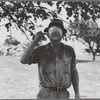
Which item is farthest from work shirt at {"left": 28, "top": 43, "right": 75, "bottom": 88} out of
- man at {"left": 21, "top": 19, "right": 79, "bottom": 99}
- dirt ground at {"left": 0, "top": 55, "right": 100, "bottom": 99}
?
dirt ground at {"left": 0, "top": 55, "right": 100, "bottom": 99}

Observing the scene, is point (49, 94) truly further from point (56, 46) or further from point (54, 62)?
point (56, 46)

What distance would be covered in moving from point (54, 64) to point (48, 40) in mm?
1113

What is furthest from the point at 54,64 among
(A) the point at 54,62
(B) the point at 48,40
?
(B) the point at 48,40

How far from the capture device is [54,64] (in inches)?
60.9

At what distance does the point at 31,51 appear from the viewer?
1.50m

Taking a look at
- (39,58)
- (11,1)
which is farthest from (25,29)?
(39,58)

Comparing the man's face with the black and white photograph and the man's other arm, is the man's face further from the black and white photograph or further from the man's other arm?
the man's other arm

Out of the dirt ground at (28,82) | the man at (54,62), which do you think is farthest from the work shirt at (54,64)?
the dirt ground at (28,82)

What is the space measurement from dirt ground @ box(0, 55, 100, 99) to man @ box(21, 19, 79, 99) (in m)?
2.97

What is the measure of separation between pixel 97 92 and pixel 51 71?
4.21 meters

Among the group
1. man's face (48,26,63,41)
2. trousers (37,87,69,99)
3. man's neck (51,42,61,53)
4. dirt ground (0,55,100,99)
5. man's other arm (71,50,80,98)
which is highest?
man's face (48,26,63,41)

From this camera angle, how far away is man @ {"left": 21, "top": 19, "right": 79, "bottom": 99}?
4.99 ft

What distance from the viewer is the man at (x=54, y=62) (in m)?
1.52

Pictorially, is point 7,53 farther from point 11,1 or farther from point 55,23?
point 55,23
